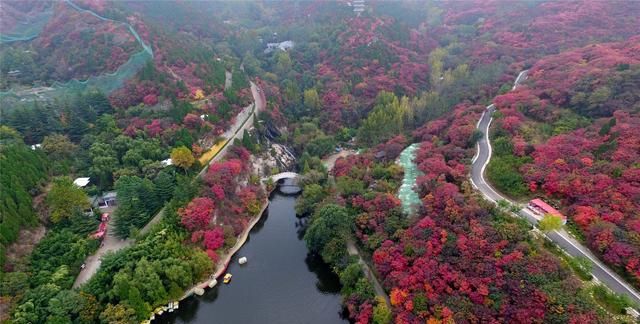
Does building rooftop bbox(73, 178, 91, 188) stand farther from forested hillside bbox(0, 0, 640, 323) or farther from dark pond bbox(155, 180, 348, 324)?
dark pond bbox(155, 180, 348, 324)

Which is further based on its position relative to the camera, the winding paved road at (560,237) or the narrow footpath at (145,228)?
the narrow footpath at (145,228)

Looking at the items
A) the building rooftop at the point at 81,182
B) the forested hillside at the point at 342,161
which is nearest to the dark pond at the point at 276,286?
the forested hillside at the point at 342,161

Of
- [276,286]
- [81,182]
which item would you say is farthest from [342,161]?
[81,182]

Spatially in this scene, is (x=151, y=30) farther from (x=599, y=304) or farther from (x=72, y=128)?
(x=599, y=304)

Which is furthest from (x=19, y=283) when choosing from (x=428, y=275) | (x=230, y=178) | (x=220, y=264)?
(x=428, y=275)

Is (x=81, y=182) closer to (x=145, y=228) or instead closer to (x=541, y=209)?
(x=145, y=228)

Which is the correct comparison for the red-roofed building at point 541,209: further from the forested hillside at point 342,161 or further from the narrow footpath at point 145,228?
the narrow footpath at point 145,228
